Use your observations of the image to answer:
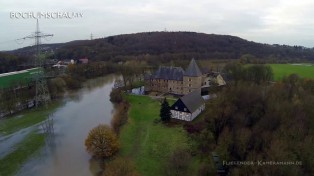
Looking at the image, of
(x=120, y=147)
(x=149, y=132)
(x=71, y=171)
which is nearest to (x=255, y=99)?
(x=149, y=132)

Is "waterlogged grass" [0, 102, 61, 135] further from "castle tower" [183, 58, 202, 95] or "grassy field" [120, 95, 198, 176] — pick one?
"castle tower" [183, 58, 202, 95]

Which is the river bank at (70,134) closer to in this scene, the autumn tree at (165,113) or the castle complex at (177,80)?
the autumn tree at (165,113)

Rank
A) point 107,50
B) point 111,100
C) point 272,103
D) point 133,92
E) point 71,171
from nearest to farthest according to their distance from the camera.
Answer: point 71,171, point 272,103, point 111,100, point 133,92, point 107,50

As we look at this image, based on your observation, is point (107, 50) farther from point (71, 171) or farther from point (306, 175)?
point (306, 175)

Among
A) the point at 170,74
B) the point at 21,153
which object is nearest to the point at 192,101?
the point at 170,74

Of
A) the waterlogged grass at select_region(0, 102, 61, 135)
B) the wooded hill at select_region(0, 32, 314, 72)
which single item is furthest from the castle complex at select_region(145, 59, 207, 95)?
the wooded hill at select_region(0, 32, 314, 72)

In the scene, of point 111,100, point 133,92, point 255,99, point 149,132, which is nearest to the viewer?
point 255,99
